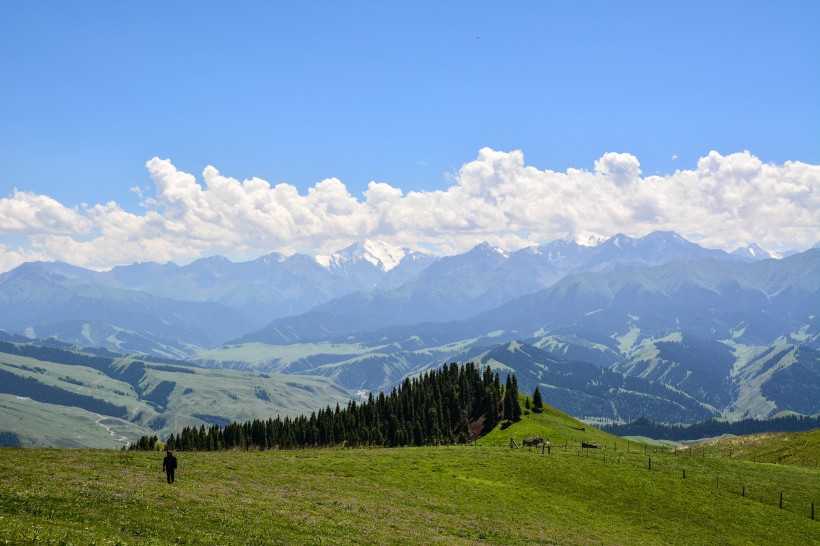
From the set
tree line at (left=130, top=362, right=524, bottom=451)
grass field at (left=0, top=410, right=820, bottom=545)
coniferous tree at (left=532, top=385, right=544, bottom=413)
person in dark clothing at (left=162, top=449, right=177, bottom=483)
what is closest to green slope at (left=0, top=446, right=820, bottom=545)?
grass field at (left=0, top=410, right=820, bottom=545)

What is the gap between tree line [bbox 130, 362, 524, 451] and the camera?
152 m

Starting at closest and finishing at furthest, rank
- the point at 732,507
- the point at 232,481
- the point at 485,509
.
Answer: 1. the point at 232,481
2. the point at 485,509
3. the point at 732,507

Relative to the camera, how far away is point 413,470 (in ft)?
249

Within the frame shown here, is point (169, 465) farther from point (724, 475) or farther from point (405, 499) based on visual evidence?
point (724, 475)

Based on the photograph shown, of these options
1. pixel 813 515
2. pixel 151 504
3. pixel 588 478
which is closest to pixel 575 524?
pixel 588 478

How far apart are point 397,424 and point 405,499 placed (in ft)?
335

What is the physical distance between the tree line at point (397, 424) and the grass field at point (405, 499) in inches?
2267

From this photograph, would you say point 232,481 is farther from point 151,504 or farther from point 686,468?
point 686,468

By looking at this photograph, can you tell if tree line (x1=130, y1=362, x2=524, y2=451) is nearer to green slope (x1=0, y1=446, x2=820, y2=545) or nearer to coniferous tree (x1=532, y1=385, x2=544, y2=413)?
coniferous tree (x1=532, y1=385, x2=544, y2=413)

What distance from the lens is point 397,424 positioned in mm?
159500

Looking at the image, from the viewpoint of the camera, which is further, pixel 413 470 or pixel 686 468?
pixel 686 468

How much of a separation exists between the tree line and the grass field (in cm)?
5758

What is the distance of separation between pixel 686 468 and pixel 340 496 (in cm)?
5607

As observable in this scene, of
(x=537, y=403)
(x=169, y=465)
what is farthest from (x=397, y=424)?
(x=169, y=465)
